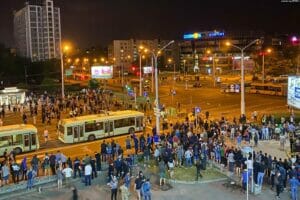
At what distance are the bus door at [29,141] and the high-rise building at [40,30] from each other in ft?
Answer: 525

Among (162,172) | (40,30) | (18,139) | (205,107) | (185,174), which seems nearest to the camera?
(162,172)

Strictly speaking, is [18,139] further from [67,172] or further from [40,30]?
[40,30]

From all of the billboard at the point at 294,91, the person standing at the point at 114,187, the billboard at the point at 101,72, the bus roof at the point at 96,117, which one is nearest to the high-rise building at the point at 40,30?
the billboard at the point at 101,72

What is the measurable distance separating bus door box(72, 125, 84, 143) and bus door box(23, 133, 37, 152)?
3702mm

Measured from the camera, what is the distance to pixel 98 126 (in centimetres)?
3878

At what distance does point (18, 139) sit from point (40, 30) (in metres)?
167

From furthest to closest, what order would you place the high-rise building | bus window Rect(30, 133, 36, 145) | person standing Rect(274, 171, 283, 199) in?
1. the high-rise building
2. bus window Rect(30, 133, 36, 145)
3. person standing Rect(274, 171, 283, 199)

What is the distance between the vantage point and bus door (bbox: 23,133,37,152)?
3475 cm

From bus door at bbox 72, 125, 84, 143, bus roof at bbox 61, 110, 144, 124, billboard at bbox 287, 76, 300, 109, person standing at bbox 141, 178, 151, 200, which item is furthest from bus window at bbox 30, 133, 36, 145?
billboard at bbox 287, 76, 300, 109

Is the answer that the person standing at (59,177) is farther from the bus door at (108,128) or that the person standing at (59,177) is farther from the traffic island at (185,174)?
the bus door at (108,128)

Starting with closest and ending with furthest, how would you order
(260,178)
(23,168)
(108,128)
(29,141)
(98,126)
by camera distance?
(260,178) < (23,168) < (29,141) < (98,126) < (108,128)

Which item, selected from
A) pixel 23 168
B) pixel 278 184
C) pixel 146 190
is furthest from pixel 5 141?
pixel 278 184

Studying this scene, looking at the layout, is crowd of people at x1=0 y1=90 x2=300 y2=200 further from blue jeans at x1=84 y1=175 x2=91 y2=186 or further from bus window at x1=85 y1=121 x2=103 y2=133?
bus window at x1=85 y1=121 x2=103 y2=133

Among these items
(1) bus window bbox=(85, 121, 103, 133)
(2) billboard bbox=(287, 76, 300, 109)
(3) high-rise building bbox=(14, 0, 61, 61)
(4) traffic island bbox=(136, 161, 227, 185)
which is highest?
(3) high-rise building bbox=(14, 0, 61, 61)
